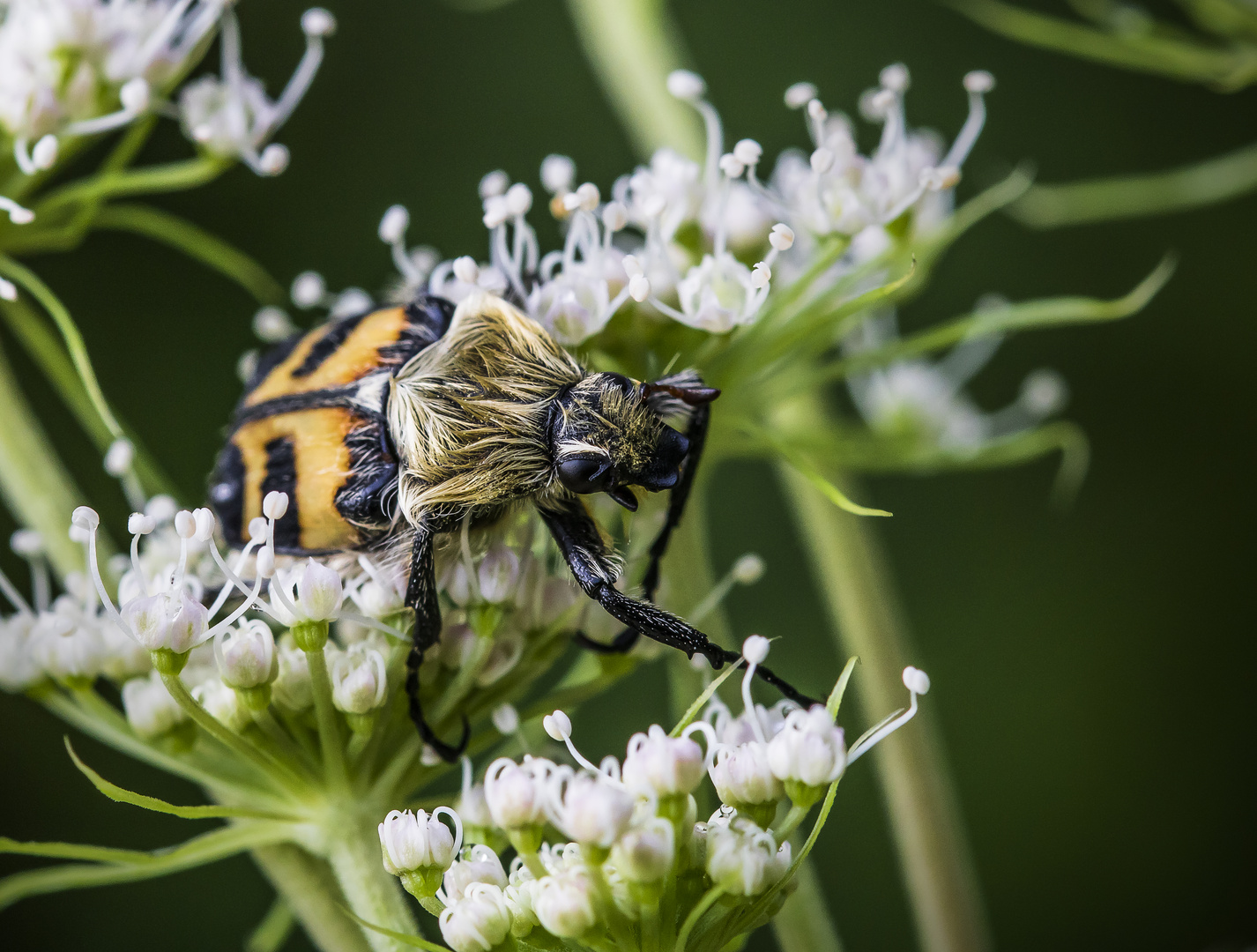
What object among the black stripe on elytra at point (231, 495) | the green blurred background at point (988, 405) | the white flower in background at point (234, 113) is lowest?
the green blurred background at point (988, 405)

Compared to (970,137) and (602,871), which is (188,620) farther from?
(970,137)

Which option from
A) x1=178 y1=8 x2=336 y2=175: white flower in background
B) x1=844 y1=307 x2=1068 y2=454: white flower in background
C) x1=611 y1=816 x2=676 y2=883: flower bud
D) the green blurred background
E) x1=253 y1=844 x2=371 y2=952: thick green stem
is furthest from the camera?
the green blurred background

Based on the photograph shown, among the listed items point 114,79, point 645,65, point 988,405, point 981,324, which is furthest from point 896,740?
point 988,405

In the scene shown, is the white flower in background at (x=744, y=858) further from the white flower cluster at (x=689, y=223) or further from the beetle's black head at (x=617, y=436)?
the white flower cluster at (x=689, y=223)

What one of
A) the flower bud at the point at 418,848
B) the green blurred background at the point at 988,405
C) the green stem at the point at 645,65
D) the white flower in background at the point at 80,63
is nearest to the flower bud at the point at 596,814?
the flower bud at the point at 418,848

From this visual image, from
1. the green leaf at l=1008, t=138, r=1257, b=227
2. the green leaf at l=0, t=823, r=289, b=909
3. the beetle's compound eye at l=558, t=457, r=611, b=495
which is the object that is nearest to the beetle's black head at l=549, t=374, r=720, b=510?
the beetle's compound eye at l=558, t=457, r=611, b=495

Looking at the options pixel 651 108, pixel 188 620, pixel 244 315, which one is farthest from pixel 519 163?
pixel 188 620

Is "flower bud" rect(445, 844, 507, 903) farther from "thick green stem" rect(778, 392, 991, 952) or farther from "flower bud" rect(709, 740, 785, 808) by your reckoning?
"thick green stem" rect(778, 392, 991, 952)
